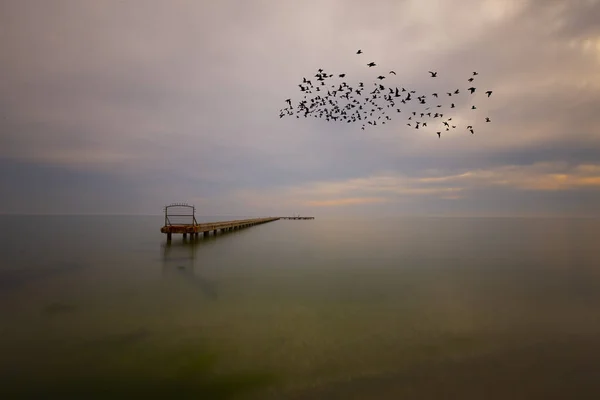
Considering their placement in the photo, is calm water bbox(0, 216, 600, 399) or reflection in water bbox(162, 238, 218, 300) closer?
A: calm water bbox(0, 216, 600, 399)

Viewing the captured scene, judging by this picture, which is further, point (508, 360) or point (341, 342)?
point (341, 342)

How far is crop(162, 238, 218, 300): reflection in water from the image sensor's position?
17.3m

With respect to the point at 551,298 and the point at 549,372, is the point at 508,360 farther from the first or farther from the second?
the point at 551,298

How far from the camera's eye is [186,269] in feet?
74.2

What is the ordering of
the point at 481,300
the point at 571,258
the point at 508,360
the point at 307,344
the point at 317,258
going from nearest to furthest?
1. the point at 508,360
2. the point at 307,344
3. the point at 481,300
4. the point at 317,258
5. the point at 571,258

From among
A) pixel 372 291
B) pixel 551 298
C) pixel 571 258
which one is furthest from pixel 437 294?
pixel 571 258

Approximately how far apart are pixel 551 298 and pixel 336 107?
1543cm

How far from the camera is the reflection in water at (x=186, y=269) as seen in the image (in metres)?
17.3

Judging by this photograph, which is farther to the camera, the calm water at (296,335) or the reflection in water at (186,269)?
the reflection in water at (186,269)

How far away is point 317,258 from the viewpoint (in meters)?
30.4

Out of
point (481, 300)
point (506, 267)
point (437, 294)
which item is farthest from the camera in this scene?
point (506, 267)

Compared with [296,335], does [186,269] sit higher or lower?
higher

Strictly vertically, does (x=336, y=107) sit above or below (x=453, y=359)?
above

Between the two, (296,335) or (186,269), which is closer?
(296,335)
